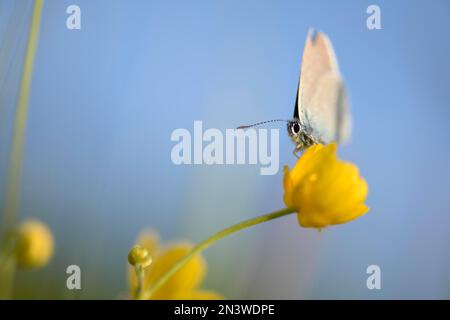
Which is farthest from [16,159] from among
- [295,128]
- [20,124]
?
[295,128]

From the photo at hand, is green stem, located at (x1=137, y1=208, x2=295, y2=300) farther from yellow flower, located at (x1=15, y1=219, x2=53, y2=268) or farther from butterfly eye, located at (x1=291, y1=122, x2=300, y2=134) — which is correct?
butterfly eye, located at (x1=291, y1=122, x2=300, y2=134)

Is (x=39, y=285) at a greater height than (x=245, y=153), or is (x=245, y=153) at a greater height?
(x=245, y=153)

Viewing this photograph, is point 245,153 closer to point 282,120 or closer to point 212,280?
point 282,120

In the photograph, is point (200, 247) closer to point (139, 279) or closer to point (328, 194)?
point (139, 279)

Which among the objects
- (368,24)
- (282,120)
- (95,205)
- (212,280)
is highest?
(368,24)

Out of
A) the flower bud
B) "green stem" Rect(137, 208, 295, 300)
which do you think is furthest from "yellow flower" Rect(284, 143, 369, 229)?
the flower bud

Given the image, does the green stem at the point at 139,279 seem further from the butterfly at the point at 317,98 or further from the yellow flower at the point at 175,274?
the butterfly at the point at 317,98
